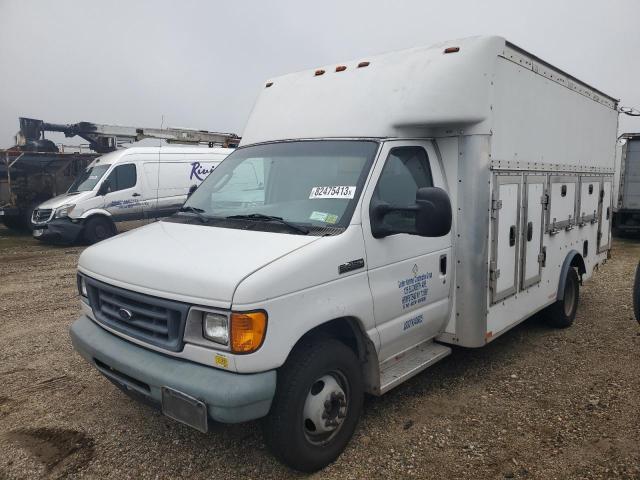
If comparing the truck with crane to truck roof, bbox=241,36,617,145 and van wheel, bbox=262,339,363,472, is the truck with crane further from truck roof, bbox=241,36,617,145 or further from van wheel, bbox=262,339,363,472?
van wheel, bbox=262,339,363,472

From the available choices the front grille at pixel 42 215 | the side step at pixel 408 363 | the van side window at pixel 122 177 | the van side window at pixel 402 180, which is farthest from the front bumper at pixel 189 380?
the front grille at pixel 42 215

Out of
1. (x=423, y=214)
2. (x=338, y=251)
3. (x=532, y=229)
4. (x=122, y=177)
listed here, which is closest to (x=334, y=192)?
(x=338, y=251)

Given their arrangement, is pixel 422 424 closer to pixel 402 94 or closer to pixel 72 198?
pixel 402 94

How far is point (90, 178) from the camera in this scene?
13562 mm

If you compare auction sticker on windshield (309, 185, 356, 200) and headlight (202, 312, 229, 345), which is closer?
headlight (202, 312, 229, 345)

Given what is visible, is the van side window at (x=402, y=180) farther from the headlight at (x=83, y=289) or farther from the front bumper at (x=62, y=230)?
the front bumper at (x=62, y=230)

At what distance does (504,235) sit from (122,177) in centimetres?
1158

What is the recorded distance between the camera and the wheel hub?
3.16 metres

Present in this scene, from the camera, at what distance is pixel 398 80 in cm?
398

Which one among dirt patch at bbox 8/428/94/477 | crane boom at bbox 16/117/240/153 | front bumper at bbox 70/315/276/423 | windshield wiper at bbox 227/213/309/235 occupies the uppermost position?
crane boom at bbox 16/117/240/153

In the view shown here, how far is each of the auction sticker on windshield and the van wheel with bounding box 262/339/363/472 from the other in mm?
993

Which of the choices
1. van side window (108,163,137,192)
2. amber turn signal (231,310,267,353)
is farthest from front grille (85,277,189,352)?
van side window (108,163,137,192)

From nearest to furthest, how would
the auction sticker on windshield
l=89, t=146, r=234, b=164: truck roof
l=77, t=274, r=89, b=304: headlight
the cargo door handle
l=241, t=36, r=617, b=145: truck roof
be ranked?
the auction sticker on windshield
l=77, t=274, r=89, b=304: headlight
l=241, t=36, r=617, b=145: truck roof
the cargo door handle
l=89, t=146, r=234, b=164: truck roof

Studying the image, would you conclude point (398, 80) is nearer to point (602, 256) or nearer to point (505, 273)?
point (505, 273)
